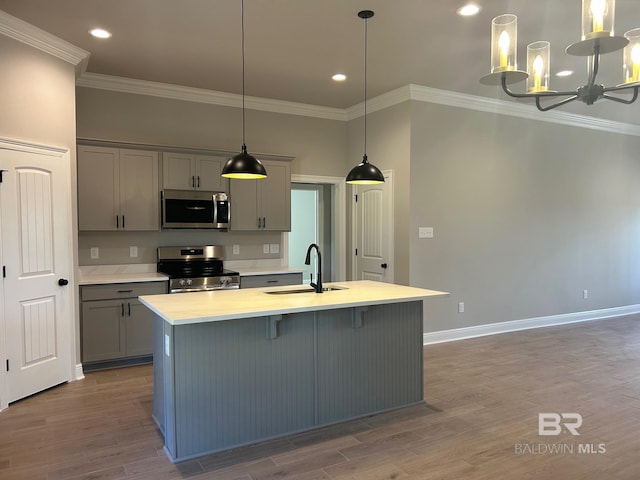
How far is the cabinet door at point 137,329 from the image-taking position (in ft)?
14.8

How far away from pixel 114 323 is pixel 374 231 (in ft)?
10.2

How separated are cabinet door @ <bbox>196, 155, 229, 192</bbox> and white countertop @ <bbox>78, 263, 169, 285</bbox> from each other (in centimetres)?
106

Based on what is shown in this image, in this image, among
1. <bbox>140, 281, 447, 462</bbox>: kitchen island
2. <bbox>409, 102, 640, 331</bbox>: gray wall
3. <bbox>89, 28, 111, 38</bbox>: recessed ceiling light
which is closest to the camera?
<bbox>140, 281, 447, 462</bbox>: kitchen island

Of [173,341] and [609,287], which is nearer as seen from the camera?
[173,341]

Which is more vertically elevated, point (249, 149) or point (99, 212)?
point (249, 149)

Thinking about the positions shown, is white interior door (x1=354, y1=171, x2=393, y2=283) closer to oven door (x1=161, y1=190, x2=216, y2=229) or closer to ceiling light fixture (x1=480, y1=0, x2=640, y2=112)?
oven door (x1=161, y1=190, x2=216, y2=229)

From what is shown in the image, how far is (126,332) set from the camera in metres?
4.50

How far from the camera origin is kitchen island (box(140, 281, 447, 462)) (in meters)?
2.76

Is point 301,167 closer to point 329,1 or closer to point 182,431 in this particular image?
point 329,1

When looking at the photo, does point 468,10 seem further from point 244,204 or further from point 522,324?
point 522,324

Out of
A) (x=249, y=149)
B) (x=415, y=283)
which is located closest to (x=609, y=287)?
(x=415, y=283)

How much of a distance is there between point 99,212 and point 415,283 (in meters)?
3.44
